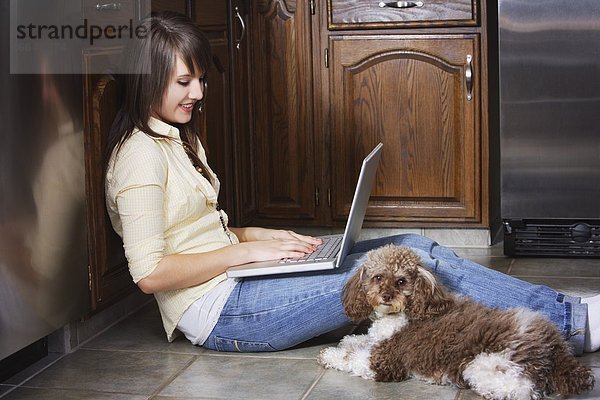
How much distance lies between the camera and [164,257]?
2545 millimetres

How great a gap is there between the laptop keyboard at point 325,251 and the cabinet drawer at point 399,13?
1.30m

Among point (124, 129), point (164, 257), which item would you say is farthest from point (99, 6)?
point (164, 257)

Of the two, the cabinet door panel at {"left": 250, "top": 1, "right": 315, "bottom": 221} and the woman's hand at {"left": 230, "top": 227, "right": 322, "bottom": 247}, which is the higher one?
the cabinet door panel at {"left": 250, "top": 1, "right": 315, "bottom": 221}

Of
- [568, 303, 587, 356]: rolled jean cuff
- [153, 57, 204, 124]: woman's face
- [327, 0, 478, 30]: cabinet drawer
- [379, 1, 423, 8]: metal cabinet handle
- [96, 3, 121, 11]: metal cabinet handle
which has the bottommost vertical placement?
[568, 303, 587, 356]: rolled jean cuff

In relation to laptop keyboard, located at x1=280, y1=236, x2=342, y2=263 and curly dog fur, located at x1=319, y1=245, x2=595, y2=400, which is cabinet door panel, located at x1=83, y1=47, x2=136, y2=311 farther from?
curly dog fur, located at x1=319, y1=245, x2=595, y2=400

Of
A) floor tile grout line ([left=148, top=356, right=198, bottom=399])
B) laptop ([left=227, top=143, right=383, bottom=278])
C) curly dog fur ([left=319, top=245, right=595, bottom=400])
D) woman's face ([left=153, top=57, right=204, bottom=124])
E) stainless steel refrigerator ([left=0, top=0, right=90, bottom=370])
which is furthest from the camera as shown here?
woman's face ([left=153, top=57, right=204, bottom=124])

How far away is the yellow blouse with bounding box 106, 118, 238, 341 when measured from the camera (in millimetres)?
2520

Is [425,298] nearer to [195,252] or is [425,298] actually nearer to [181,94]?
[195,252]

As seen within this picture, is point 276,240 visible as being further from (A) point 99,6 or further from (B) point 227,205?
(B) point 227,205

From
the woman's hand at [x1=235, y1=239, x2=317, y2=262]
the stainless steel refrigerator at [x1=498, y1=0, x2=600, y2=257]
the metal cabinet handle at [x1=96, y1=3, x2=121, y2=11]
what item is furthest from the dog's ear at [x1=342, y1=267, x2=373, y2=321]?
the stainless steel refrigerator at [x1=498, y1=0, x2=600, y2=257]

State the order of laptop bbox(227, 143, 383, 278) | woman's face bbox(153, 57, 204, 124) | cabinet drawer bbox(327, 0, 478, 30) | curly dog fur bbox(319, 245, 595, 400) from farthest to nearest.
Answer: cabinet drawer bbox(327, 0, 478, 30) → woman's face bbox(153, 57, 204, 124) → laptop bbox(227, 143, 383, 278) → curly dog fur bbox(319, 245, 595, 400)

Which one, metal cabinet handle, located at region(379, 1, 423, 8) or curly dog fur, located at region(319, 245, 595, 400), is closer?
curly dog fur, located at region(319, 245, 595, 400)

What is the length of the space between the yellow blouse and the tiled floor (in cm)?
13

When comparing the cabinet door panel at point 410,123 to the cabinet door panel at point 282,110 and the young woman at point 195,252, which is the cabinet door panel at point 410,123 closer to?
the cabinet door panel at point 282,110
